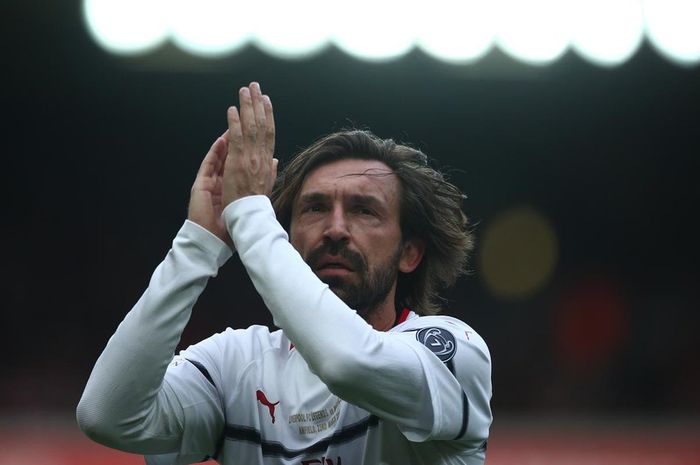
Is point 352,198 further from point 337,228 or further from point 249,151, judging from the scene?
point 249,151

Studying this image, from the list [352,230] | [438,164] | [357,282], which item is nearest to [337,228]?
[352,230]

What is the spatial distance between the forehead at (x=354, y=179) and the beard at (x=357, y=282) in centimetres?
22

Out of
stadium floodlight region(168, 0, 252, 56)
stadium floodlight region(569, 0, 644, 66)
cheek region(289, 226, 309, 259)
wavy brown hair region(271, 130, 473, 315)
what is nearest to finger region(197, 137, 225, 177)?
cheek region(289, 226, 309, 259)

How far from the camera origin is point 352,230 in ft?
9.03

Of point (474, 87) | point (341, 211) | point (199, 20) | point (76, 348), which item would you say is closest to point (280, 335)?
point (341, 211)

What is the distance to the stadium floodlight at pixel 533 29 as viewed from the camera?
10.4 m

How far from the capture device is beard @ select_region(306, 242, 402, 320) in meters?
2.71

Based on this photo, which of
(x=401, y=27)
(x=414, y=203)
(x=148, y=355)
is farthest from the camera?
(x=401, y=27)

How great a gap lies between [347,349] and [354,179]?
0.86 meters

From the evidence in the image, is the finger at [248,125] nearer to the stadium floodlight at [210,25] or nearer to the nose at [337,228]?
the nose at [337,228]

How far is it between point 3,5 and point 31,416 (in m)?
5.57

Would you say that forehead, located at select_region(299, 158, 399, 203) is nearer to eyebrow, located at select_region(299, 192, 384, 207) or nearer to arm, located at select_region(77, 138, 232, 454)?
eyebrow, located at select_region(299, 192, 384, 207)

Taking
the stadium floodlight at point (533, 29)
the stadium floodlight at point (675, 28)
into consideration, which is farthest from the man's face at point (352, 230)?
the stadium floodlight at point (675, 28)

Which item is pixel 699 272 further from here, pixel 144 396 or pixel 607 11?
pixel 144 396
